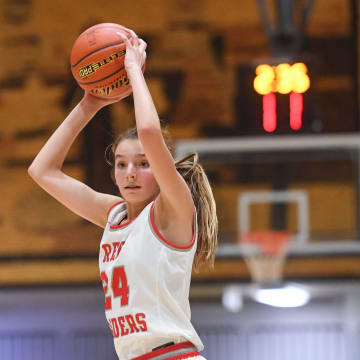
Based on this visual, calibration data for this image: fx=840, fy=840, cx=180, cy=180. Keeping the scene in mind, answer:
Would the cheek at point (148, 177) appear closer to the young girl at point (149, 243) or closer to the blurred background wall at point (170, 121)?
the young girl at point (149, 243)

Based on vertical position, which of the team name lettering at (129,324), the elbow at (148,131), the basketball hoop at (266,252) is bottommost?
the team name lettering at (129,324)

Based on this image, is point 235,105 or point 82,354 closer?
point 82,354

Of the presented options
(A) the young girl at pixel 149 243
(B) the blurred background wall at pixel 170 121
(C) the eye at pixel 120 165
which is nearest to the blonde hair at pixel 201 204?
(A) the young girl at pixel 149 243

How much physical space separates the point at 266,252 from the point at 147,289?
5.26 meters

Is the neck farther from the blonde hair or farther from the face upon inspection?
the blonde hair

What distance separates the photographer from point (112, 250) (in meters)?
3.05

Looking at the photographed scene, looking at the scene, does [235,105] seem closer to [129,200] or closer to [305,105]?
[305,105]

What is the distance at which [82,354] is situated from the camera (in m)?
8.83

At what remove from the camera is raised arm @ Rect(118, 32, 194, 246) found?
2.82 meters

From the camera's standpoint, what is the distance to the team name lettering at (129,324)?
293 cm

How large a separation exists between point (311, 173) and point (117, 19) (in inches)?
114

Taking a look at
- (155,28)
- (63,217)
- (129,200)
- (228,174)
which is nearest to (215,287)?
(228,174)

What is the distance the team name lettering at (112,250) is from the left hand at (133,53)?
63 centimetres

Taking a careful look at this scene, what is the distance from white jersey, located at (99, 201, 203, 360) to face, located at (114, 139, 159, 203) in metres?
0.08
